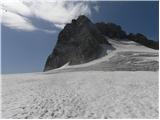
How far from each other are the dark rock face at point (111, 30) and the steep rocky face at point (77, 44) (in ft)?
56.4

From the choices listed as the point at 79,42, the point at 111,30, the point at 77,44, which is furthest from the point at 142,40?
the point at 77,44

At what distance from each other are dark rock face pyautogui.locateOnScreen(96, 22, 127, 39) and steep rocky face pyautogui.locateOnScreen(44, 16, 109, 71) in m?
17.2

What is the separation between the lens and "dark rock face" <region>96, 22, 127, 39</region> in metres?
97.2

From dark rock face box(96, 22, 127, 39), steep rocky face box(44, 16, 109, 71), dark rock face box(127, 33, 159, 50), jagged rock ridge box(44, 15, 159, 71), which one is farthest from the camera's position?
dark rock face box(127, 33, 159, 50)

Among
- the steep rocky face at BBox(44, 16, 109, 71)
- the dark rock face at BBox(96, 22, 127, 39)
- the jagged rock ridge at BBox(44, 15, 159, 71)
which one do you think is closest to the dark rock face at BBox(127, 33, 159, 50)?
the dark rock face at BBox(96, 22, 127, 39)

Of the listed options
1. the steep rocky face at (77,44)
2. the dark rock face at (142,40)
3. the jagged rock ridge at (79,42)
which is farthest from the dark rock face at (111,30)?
the steep rocky face at (77,44)

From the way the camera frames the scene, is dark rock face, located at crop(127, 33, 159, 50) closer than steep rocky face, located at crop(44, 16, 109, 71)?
No

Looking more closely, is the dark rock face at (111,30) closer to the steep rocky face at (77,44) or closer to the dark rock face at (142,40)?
the dark rock face at (142,40)

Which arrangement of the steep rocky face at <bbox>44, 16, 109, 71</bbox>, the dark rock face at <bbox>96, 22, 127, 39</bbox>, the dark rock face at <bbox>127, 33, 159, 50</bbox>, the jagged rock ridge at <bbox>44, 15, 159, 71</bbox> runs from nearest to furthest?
the steep rocky face at <bbox>44, 16, 109, 71</bbox>
the jagged rock ridge at <bbox>44, 15, 159, 71</bbox>
the dark rock face at <bbox>96, 22, 127, 39</bbox>
the dark rock face at <bbox>127, 33, 159, 50</bbox>

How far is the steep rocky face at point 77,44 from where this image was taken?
67.4m

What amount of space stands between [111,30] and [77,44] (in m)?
28.5

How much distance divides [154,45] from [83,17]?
42875 millimetres

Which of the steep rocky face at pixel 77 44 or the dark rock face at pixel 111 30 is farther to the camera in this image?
the dark rock face at pixel 111 30

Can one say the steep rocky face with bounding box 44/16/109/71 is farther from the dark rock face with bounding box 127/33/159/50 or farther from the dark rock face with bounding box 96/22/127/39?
the dark rock face with bounding box 127/33/159/50
